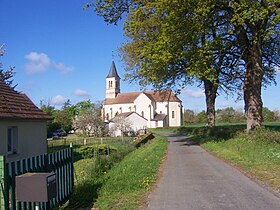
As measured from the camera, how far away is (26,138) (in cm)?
1861

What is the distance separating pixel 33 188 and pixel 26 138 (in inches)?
560

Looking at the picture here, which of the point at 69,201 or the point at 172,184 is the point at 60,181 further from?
the point at 172,184

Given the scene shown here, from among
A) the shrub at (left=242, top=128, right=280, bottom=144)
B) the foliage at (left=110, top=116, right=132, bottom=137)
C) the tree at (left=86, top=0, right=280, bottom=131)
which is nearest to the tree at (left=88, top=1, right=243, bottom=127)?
the tree at (left=86, top=0, right=280, bottom=131)

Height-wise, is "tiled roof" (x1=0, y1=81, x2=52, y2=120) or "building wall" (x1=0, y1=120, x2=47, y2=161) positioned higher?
"tiled roof" (x1=0, y1=81, x2=52, y2=120)

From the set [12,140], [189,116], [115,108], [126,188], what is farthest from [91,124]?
[189,116]

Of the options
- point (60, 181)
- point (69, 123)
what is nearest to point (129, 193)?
point (60, 181)

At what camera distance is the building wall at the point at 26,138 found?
53.1ft

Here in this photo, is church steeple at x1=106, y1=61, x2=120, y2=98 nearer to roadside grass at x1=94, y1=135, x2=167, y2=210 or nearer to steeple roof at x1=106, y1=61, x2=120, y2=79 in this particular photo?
steeple roof at x1=106, y1=61, x2=120, y2=79

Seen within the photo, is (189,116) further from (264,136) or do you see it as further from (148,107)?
(264,136)

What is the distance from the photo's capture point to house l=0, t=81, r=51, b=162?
16.3 m

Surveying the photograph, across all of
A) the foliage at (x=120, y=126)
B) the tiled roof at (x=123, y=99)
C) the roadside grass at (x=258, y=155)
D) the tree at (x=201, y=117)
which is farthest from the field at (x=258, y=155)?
the tiled roof at (x=123, y=99)

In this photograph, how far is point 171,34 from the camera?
18.2m

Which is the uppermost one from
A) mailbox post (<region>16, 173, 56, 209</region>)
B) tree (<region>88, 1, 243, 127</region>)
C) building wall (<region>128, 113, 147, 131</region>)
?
tree (<region>88, 1, 243, 127</region>)

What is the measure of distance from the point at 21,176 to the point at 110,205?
258cm
